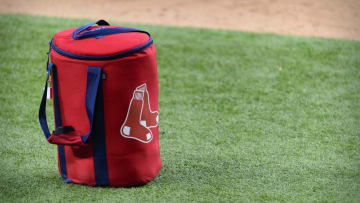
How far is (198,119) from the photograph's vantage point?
4.09 metres

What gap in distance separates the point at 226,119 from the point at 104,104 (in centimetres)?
148

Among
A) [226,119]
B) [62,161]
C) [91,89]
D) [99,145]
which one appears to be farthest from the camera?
[226,119]

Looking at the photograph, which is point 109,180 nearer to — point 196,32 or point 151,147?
point 151,147

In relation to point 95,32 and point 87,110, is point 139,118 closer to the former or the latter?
point 87,110

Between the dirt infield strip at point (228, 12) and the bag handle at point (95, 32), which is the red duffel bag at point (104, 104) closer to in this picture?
the bag handle at point (95, 32)

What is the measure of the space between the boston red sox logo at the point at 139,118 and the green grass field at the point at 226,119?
321 millimetres

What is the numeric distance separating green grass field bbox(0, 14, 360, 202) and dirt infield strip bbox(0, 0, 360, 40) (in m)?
0.42

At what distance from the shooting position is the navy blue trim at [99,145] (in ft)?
9.29

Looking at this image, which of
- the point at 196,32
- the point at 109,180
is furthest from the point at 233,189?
the point at 196,32

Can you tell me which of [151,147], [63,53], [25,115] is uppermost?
[63,53]

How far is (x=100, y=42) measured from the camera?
2.83 m

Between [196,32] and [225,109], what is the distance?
5.49 ft

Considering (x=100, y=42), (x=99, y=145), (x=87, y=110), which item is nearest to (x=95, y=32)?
(x=100, y=42)

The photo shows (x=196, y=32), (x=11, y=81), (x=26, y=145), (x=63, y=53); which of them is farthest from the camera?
(x=196, y=32)
